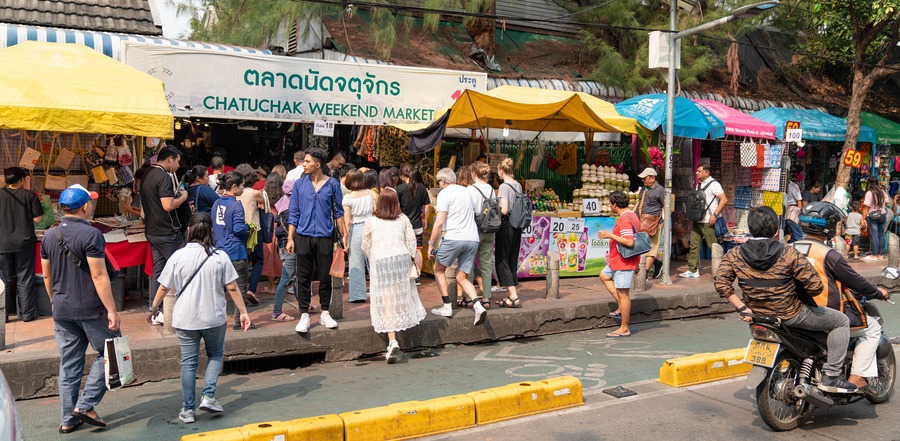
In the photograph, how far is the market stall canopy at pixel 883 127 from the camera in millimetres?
18328

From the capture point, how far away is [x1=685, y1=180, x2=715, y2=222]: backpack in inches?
498

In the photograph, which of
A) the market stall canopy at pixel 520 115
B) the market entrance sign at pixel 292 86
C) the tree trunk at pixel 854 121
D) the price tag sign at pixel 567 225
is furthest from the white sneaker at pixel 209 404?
the tree trunk at pixel 854 121

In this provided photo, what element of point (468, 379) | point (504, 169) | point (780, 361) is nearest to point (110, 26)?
point (504, 169)

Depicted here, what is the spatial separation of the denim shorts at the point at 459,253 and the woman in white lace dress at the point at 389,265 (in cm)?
101

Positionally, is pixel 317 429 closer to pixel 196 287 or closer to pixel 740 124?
pixel 196 287

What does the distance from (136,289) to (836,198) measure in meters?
13.8

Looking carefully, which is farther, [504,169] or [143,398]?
[504,169]

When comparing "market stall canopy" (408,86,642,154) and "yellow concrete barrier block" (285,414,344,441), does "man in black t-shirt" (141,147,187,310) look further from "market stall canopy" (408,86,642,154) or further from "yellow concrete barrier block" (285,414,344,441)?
"market stall canopy" (408,86,642,154)

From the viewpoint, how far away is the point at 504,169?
32.6 ft

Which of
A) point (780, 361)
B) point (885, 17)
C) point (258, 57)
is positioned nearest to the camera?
point (780, 361)

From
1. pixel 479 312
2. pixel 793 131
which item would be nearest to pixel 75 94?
pixel 479 312

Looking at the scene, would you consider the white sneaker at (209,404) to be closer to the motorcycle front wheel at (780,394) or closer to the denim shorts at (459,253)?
the denim shorts at (459,253)

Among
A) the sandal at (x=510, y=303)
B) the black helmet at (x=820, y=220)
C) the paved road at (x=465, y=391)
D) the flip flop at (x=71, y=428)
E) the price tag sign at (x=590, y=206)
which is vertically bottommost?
the paved road at (x=465, y=391)

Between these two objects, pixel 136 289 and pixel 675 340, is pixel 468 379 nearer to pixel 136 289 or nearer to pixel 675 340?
pixel 675 340
